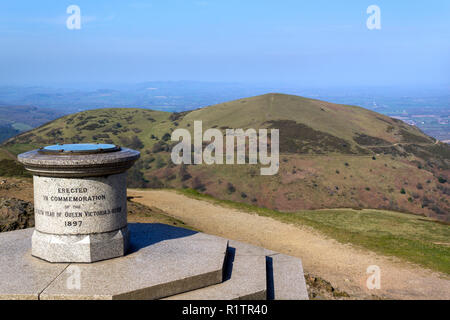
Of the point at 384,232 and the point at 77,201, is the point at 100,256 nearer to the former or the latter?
the point at 77,201

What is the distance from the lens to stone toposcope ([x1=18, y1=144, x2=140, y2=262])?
27.1 feet

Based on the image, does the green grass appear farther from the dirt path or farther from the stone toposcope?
the stone toposcope

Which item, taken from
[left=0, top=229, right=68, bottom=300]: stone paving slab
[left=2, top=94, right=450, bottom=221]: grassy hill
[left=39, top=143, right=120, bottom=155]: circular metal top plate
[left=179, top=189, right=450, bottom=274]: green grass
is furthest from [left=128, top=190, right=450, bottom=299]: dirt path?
[left=2, top=94, right=450, bottom=221]: grassy hill

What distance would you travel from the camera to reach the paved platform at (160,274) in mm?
7352

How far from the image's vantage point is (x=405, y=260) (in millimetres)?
13062

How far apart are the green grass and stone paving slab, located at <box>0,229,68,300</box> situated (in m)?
10.1


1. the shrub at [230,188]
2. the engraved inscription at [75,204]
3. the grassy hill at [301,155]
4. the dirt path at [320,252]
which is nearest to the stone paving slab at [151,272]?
the engraved inscription at [75,204]

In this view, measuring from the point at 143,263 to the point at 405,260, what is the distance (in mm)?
8415

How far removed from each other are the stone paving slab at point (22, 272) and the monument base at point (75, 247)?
0.57 ft

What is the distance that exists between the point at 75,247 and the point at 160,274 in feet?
6.08

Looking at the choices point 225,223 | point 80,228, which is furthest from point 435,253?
point 80,228

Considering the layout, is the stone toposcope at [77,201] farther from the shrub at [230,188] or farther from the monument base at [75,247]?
the shrub at [230,188]

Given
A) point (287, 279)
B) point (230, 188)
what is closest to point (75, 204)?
point (287, 279)

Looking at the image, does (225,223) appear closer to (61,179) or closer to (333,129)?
(61,179)
